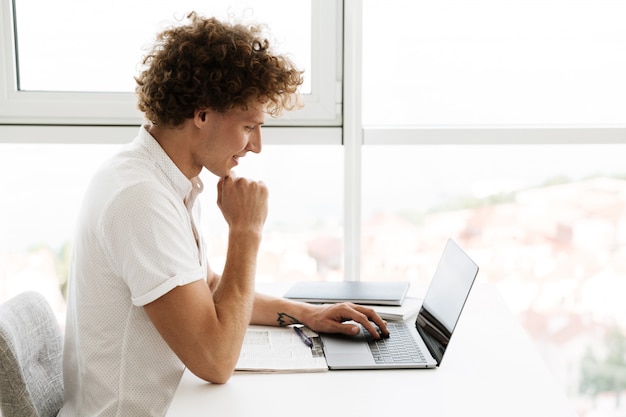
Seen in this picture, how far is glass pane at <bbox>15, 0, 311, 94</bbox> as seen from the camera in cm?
253

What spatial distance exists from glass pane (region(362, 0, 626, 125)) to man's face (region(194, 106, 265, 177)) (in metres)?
0.99

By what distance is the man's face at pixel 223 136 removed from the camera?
163cm

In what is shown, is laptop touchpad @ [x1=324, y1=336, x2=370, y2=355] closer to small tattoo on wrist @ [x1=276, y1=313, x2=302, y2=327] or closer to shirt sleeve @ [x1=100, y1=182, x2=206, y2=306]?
small tattoo on wrist @ [x1=276, y1=313, x2=302, y2=327]

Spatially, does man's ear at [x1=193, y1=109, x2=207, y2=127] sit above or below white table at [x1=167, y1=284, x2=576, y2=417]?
above

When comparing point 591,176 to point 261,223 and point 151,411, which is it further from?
point 151,411

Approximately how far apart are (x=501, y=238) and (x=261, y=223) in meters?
1.30

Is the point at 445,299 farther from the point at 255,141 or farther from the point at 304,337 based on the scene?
the point at 255,141

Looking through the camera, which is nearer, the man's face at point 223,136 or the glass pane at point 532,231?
the man's face at point 223,136

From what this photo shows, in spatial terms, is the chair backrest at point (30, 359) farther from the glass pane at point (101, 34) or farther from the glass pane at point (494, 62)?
the glass pane at point (494, 62)

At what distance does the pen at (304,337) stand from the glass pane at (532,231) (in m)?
A: 0.98

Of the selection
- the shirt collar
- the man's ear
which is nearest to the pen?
the shirt collar

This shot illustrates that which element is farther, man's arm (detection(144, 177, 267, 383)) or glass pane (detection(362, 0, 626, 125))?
glass pane (detection(362, 0, 626, 125))

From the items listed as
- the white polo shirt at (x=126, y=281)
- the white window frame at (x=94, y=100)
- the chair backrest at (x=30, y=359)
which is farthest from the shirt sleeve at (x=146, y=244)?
the white window frame at (x=94, y=100)

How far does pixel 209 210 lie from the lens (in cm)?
269
